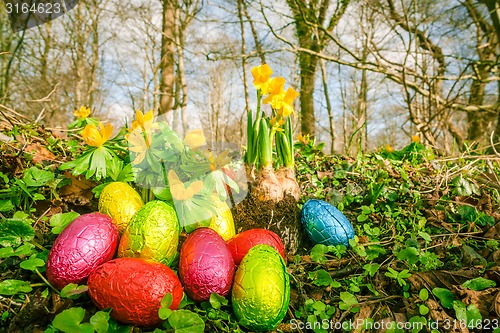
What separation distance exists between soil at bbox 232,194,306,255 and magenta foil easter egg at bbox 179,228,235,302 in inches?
13.9

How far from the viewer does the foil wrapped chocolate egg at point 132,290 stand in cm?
95

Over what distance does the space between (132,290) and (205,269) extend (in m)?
0.22

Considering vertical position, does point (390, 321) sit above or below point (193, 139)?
below

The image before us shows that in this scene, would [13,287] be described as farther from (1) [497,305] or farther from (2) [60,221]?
(1) [497,305]

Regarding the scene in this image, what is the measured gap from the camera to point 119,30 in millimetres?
12289

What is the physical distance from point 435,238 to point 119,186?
55.3 inches

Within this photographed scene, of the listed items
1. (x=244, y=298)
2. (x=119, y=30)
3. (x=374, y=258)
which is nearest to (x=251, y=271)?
(x=244, y=298)

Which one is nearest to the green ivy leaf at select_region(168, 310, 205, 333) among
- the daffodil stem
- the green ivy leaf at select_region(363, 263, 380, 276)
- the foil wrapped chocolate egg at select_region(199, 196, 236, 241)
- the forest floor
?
the forest floor

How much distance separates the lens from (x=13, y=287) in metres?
1.06

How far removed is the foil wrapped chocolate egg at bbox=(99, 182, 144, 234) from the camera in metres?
1.28

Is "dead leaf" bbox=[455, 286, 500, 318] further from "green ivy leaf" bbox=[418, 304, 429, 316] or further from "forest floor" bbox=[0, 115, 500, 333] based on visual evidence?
"green ivy leaf" bbox=[418, 304, 429, 316]

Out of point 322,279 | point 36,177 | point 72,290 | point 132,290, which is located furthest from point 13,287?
point 322,279

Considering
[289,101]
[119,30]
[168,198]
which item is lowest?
[168,198]

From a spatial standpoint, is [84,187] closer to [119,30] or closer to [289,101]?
[289,101]
